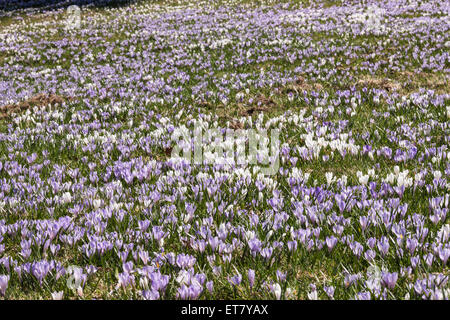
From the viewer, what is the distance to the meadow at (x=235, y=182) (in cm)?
324

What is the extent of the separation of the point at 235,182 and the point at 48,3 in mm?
50822

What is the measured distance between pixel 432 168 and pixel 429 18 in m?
18.7

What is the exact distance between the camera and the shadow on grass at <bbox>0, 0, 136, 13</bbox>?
139 ft

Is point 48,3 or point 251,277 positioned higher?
point 48,3

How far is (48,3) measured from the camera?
47094 millimetres

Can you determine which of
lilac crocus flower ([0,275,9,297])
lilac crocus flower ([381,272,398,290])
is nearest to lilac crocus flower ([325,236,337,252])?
lilac crocus flower ([381,272,398,290])

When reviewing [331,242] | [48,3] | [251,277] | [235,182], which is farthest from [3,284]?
[48,3]

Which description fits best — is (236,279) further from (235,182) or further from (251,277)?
(235,182)

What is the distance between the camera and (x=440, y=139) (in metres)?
6.12

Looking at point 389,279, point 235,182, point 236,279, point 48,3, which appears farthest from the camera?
point 48,3

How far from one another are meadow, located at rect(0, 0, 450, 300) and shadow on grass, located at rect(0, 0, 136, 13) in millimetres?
30255

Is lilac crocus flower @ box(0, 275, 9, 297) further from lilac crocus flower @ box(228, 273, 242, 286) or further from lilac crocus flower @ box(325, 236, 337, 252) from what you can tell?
lilac crocus flower @ box(325, 236, 337, 252)
